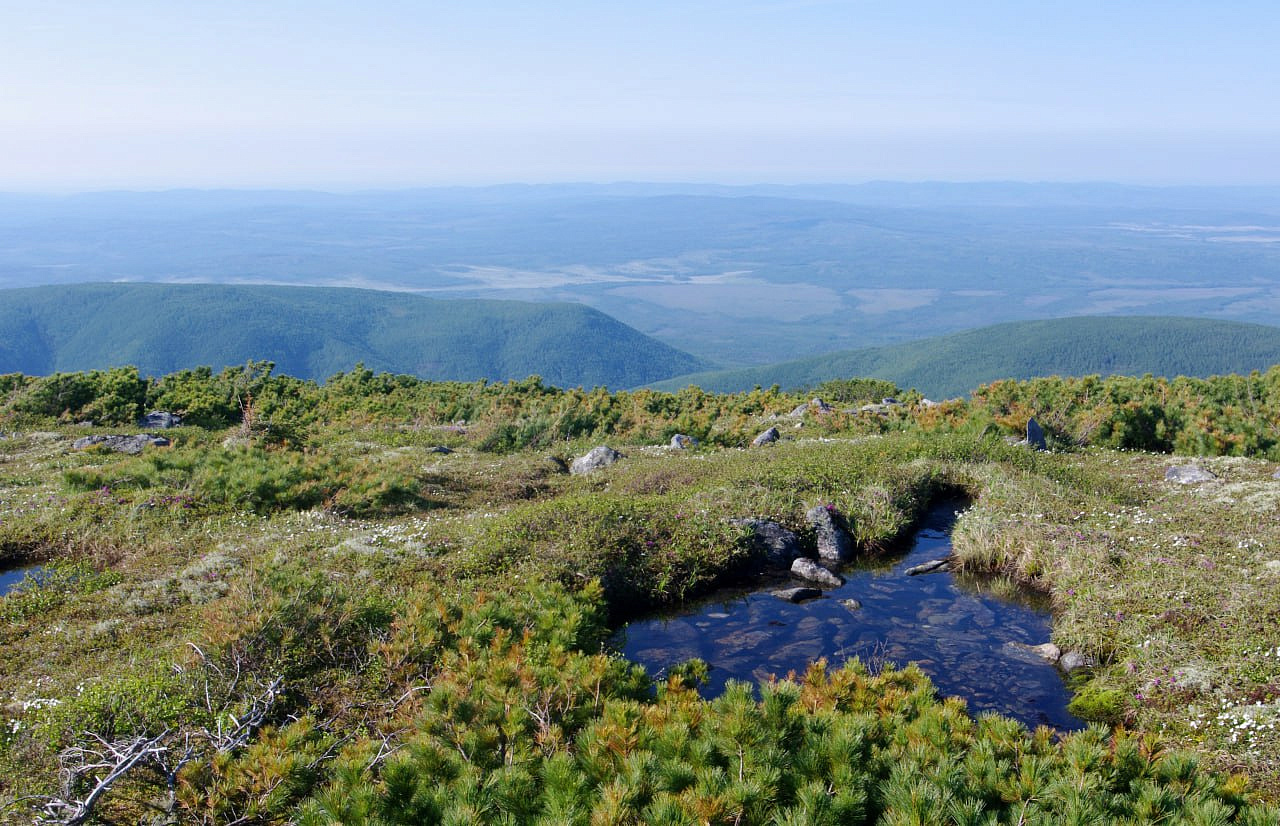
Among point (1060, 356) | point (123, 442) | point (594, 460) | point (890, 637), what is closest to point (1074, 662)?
point (890, 637)

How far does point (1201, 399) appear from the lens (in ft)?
76.9

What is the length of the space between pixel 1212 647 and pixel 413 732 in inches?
363

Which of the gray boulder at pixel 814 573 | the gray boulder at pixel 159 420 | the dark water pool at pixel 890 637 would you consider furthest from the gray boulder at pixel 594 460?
the gray boulder at pixel 159 420

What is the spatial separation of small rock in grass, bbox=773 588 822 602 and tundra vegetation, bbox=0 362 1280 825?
3.44ft

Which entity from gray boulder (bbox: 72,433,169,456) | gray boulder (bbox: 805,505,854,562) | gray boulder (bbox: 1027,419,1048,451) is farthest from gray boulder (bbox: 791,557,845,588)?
gray boulder (bbox: 72,433,169,456)

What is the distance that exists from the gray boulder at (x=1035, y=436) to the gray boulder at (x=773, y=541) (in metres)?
9.54

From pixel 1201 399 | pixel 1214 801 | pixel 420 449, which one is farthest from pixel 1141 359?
pixel 1214 801

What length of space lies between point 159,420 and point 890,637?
2396 centimetres

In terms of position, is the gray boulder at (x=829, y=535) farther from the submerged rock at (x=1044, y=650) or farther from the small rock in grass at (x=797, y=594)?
the submerged rock at (x=1044, y=650)

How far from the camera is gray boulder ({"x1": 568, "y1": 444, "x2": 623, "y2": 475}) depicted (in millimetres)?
20078

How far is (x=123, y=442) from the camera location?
68.0 feet

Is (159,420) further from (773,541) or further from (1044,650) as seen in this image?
(1044,650)

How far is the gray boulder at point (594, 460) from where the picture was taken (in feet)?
65.9

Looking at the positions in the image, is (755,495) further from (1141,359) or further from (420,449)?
(1141,359)
